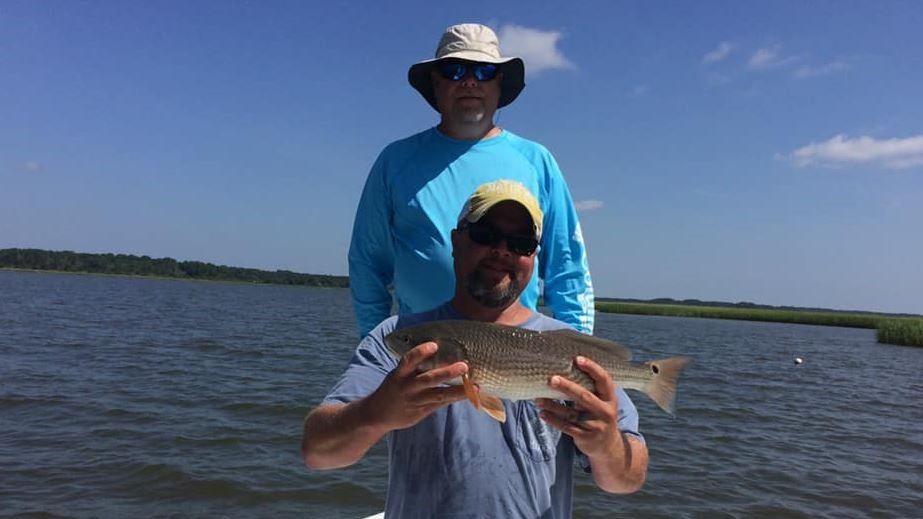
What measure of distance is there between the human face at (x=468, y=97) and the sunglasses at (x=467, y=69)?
16mm

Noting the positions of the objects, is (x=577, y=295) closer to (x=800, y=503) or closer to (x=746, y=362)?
(x=800, y=503)

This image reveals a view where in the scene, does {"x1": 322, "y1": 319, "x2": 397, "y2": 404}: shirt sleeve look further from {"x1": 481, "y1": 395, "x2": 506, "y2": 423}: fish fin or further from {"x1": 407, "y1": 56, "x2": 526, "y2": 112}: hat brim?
{"x1": 407, "y1": 56, "x2": 526, "y2": 112}: hat brim

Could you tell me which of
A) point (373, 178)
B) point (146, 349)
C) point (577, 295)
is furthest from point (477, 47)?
point (146, 349)

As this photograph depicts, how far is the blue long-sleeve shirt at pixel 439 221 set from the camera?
10.7ft

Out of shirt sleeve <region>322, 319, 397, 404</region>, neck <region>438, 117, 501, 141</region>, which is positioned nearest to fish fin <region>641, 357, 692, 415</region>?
shirt sleeve <region>322, 319, 397, 404</region>

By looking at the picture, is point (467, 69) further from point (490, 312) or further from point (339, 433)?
point (339, 433)

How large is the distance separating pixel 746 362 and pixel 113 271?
465 feet

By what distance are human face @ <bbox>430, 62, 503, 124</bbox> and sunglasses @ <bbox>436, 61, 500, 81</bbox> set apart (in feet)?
0.05

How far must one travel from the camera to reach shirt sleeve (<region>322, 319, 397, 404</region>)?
254cm

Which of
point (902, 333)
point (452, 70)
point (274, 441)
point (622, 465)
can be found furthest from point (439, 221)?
point (902, 333)

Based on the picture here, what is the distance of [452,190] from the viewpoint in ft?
10.8

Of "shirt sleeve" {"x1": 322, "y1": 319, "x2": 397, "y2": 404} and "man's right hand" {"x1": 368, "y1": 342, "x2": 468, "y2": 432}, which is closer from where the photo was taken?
"man's right hand" {"x1": 368, "y1": 342, "x2": 468, "y2": 432}

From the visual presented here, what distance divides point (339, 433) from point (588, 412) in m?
0.99

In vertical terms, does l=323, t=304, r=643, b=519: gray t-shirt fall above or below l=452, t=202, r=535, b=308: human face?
below
